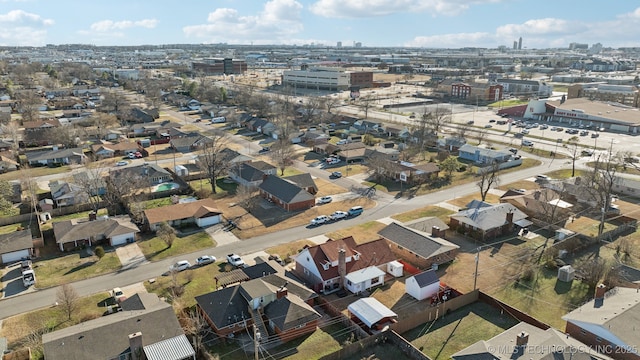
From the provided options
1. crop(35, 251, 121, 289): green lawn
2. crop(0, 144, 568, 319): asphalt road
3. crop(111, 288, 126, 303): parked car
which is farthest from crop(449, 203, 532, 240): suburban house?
crop(35, 251, 121, 289): green lawn

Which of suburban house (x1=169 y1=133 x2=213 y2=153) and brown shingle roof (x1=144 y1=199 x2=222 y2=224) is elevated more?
suburban house (x1=169 y1=133 x2=213 y2=153)

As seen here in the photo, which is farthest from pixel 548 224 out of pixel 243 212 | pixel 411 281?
pixel 243 212

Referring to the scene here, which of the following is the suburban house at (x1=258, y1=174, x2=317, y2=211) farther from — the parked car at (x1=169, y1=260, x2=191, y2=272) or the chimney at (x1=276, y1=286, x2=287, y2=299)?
the chimney at (x1=276, y1=286, x2=287, y2=299)

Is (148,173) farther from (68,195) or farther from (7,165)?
(7,165)

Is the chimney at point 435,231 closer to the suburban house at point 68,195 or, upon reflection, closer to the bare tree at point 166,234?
the bare tree at point 166,234

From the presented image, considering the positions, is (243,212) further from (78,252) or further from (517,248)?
(517,248)

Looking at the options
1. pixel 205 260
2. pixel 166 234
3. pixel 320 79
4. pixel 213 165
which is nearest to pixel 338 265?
pixel 205 260

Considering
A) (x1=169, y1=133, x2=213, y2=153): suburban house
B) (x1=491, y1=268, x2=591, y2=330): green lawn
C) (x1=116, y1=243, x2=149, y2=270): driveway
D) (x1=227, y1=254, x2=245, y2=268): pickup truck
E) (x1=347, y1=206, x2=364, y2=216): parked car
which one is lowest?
(x1=491, y1=268, x2=591, y2=330): green lawn
